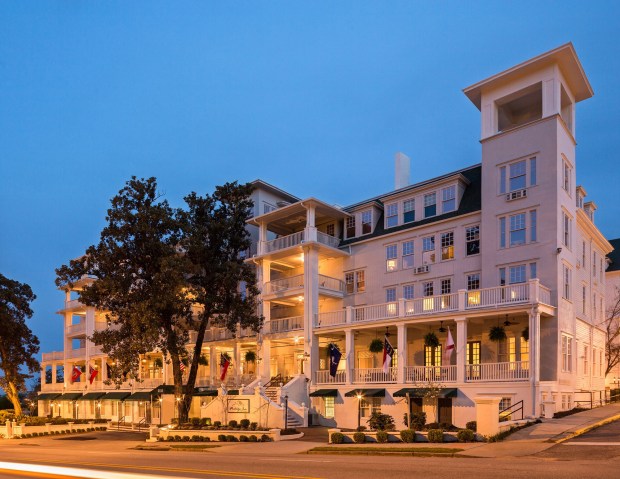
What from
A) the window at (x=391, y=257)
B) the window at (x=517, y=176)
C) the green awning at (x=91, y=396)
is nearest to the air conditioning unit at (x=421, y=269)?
the window at (x=391, y=257)

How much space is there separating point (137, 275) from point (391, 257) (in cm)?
1585

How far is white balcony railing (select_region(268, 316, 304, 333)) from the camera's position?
40.8m

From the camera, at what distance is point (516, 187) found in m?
33.6

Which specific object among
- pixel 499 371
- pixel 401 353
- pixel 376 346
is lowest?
pixel 499 371

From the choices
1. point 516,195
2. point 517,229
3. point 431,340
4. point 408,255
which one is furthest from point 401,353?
point 516,195

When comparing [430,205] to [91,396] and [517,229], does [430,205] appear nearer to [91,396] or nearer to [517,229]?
[517,229]

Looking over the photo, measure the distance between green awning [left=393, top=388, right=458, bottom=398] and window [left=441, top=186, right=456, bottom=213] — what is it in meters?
11.4

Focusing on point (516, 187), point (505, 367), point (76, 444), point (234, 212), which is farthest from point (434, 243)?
point (76, 444)

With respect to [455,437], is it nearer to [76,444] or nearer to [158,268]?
[158,268]

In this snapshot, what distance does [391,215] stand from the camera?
40.9 metres

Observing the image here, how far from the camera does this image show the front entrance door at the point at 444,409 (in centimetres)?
3200

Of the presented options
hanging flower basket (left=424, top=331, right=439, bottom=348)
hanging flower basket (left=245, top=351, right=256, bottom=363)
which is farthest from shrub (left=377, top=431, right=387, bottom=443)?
hanging flower basket (left=245, top=351, right=256, bottom=363)

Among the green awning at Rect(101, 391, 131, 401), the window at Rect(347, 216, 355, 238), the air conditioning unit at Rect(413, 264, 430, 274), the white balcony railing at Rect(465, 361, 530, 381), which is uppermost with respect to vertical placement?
the window at Rect(347, 216, 355, 238)

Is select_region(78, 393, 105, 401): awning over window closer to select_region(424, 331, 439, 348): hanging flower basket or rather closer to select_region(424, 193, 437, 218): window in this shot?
select_region(424, 331, 439, 348): hanging flower basket
